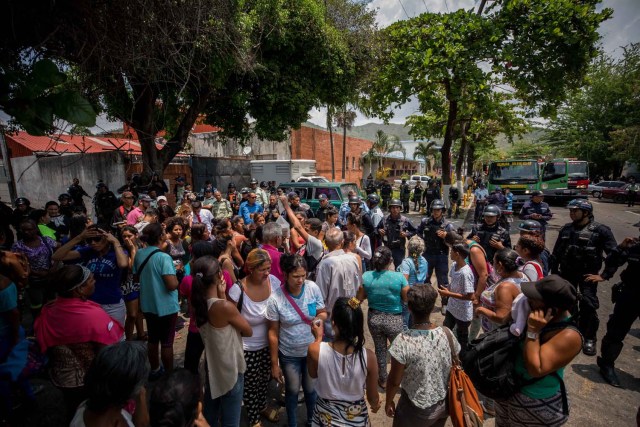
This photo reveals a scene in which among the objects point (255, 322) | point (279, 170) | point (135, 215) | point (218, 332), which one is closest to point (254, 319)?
point (255, 322)

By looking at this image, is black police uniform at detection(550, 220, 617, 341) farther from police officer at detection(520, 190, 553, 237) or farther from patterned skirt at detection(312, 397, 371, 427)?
patterned skirt at detection(312, 397, 371, 427)

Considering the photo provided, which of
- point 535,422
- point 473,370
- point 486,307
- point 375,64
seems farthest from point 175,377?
point 375,64

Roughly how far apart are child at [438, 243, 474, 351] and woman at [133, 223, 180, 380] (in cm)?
301

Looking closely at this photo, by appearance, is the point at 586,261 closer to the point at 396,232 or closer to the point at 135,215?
the point at 396,232

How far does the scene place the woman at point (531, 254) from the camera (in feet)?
Answer: 10.5

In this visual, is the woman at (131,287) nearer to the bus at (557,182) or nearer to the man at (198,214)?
the man at (198,214)

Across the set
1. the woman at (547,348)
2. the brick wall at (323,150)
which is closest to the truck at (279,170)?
the brick wall at (323,150)

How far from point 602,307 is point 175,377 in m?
7.17

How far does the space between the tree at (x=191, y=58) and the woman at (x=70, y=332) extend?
136 cm

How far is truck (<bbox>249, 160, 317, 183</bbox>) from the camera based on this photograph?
2066cm

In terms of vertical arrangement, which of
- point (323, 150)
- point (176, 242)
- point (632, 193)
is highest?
point (323, 150)

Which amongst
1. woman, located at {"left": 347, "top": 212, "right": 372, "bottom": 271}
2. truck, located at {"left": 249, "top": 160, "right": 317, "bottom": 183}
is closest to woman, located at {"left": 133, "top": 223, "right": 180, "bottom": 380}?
woman, located at {"left": 347, "top": 212, "right": 372, "bottom": 271}

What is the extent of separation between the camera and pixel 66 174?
1402 centimetres

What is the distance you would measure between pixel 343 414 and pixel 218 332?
104 centimetres
